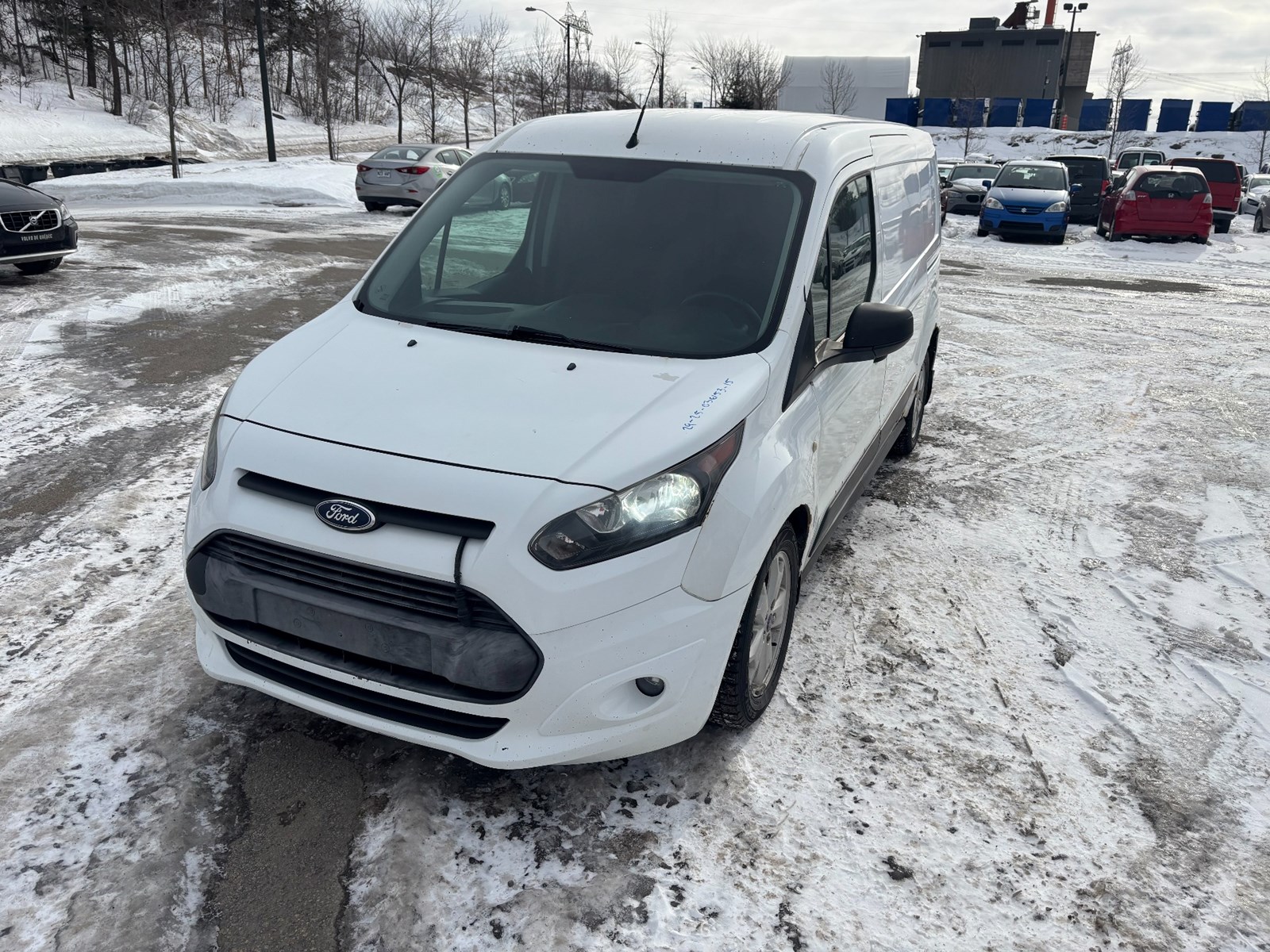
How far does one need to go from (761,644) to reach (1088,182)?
23.4m

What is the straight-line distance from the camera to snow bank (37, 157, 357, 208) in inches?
909

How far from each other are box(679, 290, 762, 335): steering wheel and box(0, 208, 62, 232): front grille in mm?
10039

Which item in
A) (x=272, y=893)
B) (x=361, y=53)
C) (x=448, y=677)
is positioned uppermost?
(x=361, y=53)

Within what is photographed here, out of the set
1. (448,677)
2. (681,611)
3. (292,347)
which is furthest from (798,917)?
(292,347)

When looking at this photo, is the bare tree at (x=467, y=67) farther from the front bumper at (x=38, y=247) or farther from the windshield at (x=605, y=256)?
the windshield at (x=605, y=256)

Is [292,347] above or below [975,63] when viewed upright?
below

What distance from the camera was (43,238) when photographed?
10.6 meters

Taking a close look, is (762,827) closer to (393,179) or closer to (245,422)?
(245,422)

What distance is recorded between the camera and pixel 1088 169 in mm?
22750

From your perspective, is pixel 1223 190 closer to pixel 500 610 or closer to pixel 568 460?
pixel 568 460

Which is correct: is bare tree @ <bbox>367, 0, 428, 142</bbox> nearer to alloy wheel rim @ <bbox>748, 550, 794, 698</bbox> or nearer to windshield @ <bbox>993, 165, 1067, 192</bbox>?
windshield @ <bbox>993, 165, 1067, 192</bbox>

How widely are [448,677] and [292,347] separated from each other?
1.47 m

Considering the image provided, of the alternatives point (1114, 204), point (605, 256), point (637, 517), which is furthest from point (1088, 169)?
point (637, 517)

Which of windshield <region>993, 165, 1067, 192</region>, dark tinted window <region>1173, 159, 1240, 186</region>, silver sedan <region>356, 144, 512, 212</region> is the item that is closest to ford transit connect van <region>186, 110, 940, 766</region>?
windshield <region>993, 165, 1067, 192</region>
